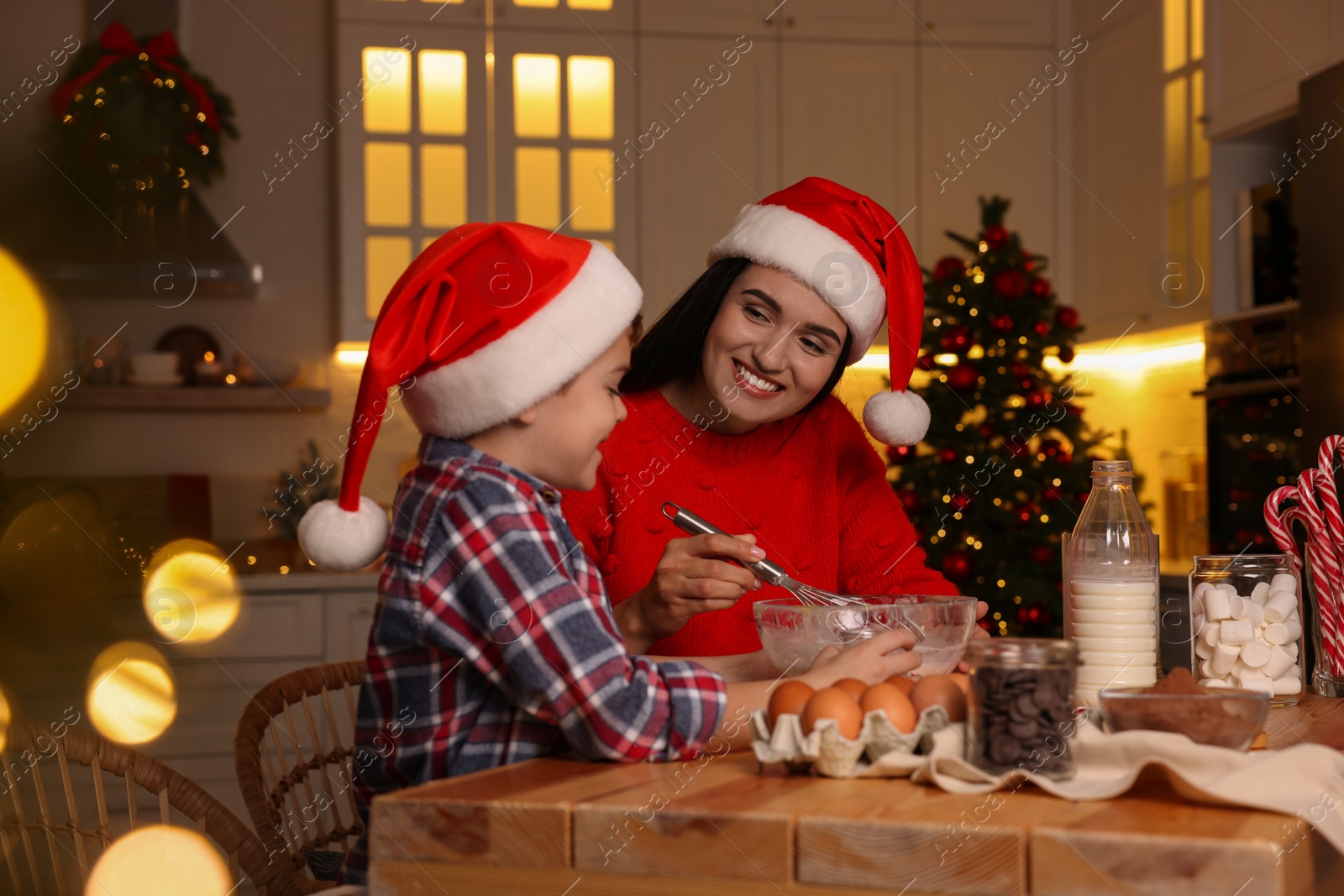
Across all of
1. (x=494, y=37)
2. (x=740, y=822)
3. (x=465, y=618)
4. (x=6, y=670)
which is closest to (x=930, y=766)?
(x=740, y=822)

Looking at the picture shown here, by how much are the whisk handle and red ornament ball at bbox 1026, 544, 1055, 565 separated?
6.98ft

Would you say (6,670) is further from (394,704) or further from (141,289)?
(394,704)

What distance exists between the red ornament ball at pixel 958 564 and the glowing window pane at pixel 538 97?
1.67m

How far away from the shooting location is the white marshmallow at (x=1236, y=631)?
3.78 ft

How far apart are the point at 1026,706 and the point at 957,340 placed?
2.66 m

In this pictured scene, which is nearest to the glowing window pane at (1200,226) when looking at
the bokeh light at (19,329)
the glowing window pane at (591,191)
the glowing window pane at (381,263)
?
the glowing window pane at (591,191)

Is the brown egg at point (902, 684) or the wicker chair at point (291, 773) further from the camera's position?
the wicker chair at point (291, 773)

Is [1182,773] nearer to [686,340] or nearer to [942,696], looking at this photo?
[942,696]

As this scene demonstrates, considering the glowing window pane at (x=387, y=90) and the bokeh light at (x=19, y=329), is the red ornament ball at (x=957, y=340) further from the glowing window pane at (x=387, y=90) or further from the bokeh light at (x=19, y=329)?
the bokeh light at (x=19, y=329)

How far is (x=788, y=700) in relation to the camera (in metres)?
0.86

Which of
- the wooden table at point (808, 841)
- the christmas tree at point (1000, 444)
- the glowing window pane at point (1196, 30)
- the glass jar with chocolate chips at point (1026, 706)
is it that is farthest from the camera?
the christmas tree at point (1000, 444)

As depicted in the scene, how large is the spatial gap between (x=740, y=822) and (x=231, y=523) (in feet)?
10.8

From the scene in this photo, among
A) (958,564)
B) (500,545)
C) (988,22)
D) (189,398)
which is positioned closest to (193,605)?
(189,398)

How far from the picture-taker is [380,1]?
3.42 metres
